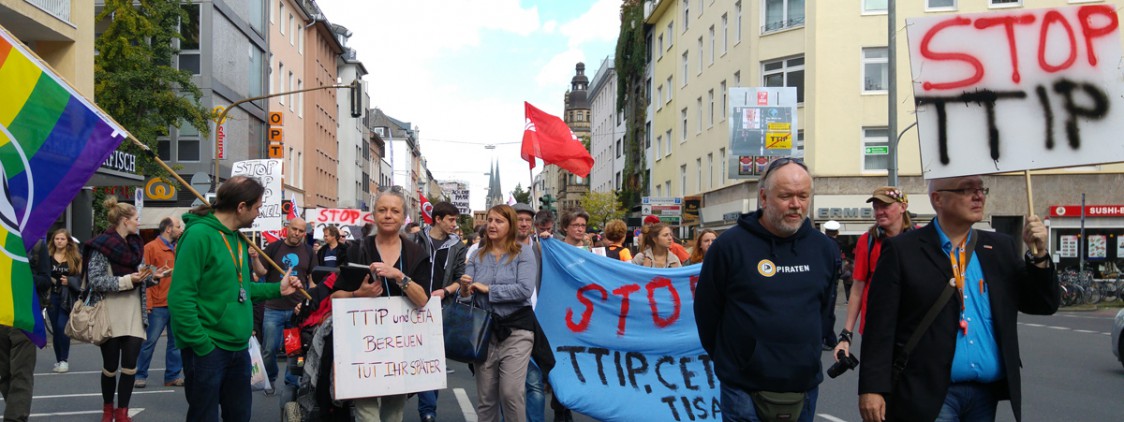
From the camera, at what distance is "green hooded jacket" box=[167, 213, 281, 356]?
15.8 ft

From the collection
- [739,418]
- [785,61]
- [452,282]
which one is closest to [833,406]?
[452,282]

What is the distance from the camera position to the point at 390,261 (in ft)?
18.9

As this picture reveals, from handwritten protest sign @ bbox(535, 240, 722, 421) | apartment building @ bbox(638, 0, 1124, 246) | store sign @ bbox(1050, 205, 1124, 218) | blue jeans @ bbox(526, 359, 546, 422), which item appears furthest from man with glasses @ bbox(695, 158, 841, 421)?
store sign @ bbox(1050, 205, 1124, 218)

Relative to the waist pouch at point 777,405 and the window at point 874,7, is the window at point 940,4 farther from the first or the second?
the waist pouch at point 777,405

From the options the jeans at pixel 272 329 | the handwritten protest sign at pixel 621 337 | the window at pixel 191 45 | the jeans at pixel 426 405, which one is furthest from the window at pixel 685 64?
the jeans at pixel 426 405

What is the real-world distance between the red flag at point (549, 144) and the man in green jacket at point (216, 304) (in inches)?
331

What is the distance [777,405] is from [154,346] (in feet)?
25.6

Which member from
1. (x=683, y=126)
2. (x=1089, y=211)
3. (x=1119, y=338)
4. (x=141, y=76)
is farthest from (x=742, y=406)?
(x=683, y=126)

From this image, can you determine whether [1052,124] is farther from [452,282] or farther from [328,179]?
[328,179]

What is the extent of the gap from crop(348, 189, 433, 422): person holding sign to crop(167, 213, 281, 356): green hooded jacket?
71 cm

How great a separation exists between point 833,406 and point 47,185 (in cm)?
703

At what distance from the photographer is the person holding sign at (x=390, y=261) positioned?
18.6ft

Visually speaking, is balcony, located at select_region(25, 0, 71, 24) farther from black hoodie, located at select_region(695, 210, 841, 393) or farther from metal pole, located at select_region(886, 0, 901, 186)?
black hoodie, located at select_region(695, 210, 841, 393)

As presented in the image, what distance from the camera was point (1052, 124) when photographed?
439cm
